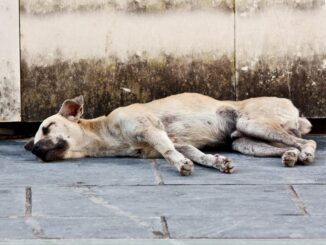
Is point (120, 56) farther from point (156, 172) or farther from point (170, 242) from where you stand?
point (170, 242)

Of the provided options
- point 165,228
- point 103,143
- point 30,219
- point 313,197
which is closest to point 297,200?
point 313,197

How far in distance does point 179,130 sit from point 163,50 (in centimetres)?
96

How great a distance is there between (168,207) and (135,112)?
2.29 meters

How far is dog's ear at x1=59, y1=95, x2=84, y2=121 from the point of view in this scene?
30.8 ft

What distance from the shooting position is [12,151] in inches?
379

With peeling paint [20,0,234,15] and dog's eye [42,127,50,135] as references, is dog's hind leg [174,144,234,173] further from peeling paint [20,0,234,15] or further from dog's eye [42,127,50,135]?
peeling paint [20,0,234,15]

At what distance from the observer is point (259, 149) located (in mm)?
9281

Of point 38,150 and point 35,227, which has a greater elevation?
point 38,150

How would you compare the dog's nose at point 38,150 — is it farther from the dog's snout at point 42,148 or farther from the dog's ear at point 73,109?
the dog's ear at point 73,109

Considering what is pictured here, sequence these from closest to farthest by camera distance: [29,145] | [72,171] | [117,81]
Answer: [72,171] < [29,145] < [117,81]

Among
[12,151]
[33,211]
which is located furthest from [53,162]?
[33,211]

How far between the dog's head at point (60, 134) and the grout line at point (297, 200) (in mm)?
2336

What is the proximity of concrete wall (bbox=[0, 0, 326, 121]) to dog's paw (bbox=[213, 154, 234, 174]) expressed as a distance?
171 cm

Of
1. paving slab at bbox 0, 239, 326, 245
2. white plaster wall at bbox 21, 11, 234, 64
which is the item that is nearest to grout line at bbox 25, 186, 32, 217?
paving slab at bbox 0, 239, 326, 245
